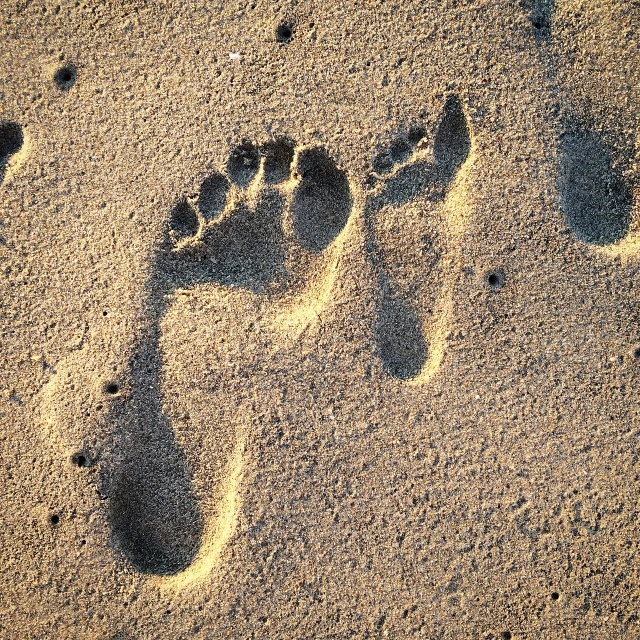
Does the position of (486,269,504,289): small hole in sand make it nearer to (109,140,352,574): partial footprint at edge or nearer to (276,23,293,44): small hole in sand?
(109,140,352,574): partial footprint at edge

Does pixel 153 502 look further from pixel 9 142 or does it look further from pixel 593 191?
pixel 593 191

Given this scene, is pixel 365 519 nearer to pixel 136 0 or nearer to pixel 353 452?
pixel 353 452

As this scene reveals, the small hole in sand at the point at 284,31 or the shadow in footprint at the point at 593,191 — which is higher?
the small hole in sand at the point at 284,31

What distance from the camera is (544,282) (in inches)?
56.1

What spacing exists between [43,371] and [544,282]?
1372 millimetres

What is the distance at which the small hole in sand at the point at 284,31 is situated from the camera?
1478 mm

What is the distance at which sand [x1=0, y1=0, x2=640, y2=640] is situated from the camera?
54.7 inches

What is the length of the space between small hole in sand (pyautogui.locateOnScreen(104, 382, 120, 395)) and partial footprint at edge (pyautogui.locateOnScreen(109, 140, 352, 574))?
42mm

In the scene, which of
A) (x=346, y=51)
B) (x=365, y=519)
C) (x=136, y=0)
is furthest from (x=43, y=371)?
(x=346, y=51)

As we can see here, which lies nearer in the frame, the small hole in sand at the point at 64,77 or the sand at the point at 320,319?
the sand at the point at 320,319

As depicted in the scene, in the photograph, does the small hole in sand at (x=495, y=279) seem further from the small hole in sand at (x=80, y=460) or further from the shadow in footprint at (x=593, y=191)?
the small hole in sand at (x=80, y=460)

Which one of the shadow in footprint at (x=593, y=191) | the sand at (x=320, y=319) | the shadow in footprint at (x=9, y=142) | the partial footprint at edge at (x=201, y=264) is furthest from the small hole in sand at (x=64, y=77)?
the shadow in footprint at (x=593, y=191)

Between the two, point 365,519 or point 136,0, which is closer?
point 365,519

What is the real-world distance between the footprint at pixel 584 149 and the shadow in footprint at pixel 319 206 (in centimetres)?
59
